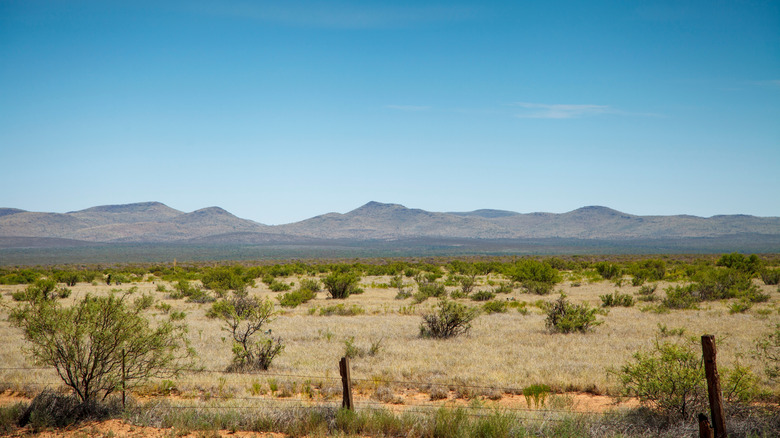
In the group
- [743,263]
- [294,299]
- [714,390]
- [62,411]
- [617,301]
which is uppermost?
[714,390]

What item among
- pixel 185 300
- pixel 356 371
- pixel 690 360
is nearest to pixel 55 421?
pixel 356 371

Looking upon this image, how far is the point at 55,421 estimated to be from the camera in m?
8.08

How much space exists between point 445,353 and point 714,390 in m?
7.88

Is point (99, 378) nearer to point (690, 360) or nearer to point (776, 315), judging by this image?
point (690, 360)

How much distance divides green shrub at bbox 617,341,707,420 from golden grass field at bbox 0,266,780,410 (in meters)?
1.90

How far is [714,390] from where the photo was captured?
20.7ft

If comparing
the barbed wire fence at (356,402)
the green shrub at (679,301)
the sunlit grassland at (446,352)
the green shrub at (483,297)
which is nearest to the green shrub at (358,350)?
the sunlit grassland at (446,352)

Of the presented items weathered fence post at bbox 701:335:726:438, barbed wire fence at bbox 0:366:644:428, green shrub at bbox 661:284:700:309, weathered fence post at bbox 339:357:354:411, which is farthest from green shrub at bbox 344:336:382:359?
green shrub at bbox 661:284:700:309

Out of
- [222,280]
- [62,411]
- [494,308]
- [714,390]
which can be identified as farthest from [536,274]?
[62,411]

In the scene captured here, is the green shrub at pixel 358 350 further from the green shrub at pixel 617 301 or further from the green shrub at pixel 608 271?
the green shrub at pixel 608 271

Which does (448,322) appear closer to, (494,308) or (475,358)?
(475,358)

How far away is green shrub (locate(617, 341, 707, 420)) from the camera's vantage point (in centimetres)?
790

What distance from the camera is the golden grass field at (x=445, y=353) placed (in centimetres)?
1048

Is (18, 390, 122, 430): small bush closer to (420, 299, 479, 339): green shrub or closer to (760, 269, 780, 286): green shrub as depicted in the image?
(420, 299, 479, 339): green shrub
